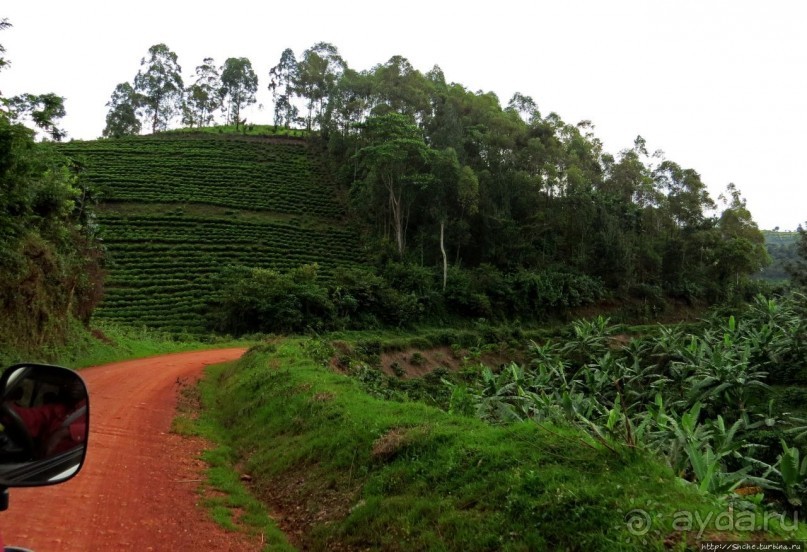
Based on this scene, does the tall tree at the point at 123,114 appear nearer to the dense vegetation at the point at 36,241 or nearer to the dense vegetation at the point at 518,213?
the dense vegetation at the point at 518,213

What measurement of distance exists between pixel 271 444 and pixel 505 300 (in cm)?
3113

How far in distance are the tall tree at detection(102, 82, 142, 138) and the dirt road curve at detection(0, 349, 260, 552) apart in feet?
267

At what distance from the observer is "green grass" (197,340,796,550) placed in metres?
3.69

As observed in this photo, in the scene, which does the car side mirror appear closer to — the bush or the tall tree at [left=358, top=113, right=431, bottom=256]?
the bush

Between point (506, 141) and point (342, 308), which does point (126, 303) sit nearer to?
point (342, 308)

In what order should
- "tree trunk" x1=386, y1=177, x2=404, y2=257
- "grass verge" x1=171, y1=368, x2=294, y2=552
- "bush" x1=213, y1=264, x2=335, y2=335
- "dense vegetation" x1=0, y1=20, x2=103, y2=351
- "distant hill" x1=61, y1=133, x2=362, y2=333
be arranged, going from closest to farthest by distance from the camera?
"grass verge" x1=171, y1=368, x2=294, y2=552, "dense vegetation" x1=0, y1=20, x2=103, y2=351, "bush" x1=213, y1=264, x2=335, y2=335, "distant hill" x1=61, y1=133, x2=362, y2=333, "tree trunk" x1=386, y1=177, x2=404, y2=257

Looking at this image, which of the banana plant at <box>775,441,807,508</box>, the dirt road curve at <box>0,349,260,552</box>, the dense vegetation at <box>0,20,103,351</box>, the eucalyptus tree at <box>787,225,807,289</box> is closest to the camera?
the dirt road curve at <box>0,349,260,552</box>

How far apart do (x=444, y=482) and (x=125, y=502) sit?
3357mm

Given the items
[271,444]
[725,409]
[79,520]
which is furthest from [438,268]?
[79,520]

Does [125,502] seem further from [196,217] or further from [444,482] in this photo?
[196,217]

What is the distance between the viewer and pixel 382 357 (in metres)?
22.5

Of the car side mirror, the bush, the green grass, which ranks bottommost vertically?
the bush

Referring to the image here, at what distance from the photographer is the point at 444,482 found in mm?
5000

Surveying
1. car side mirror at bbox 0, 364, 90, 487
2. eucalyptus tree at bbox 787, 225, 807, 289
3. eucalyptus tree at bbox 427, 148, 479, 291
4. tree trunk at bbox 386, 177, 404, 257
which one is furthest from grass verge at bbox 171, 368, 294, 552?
tree trunk at bbox 386, 177, 404, 257
